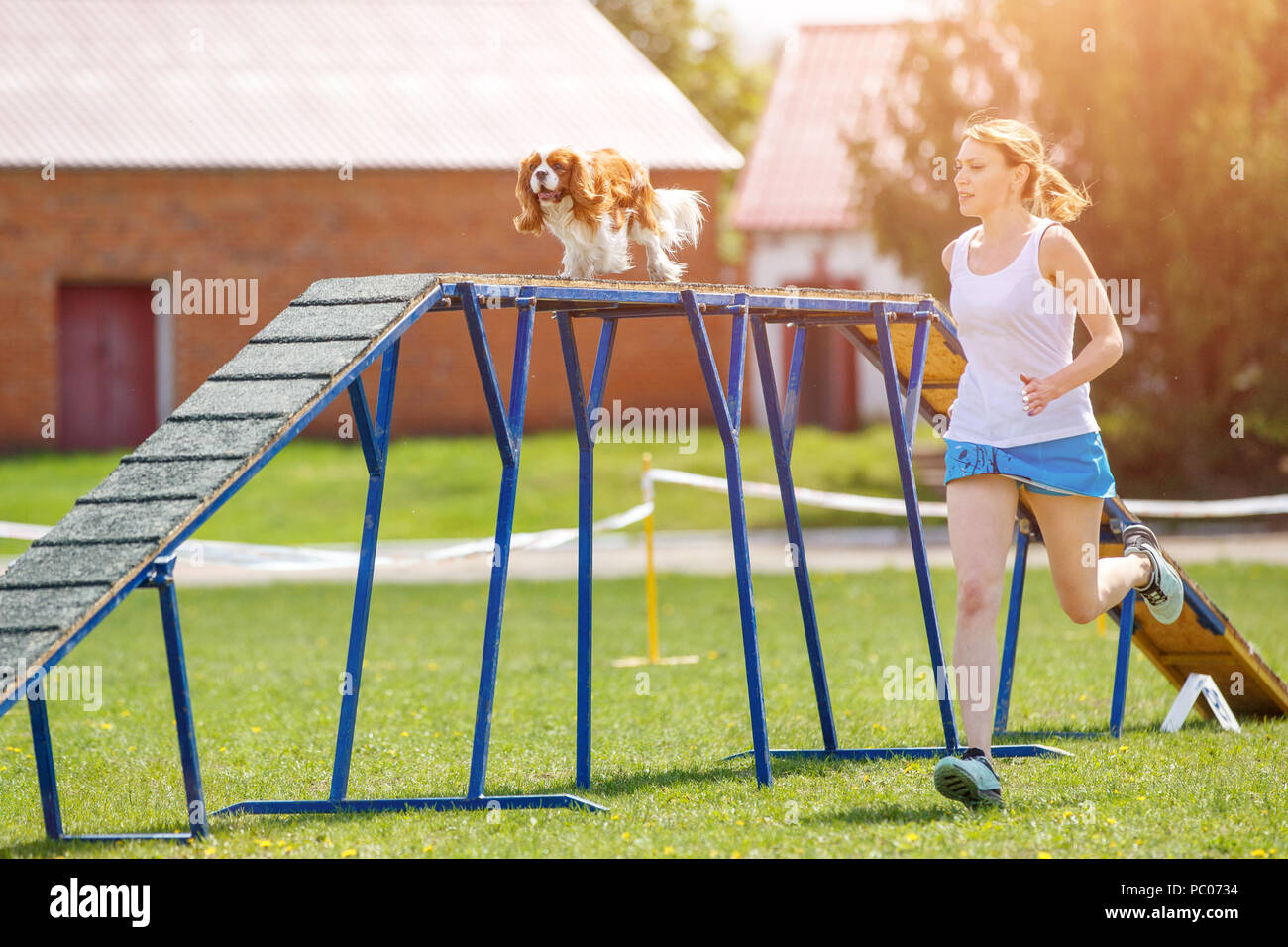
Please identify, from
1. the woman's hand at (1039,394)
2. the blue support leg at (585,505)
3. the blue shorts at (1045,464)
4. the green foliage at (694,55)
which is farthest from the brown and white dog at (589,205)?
the green foliage at (694,55)

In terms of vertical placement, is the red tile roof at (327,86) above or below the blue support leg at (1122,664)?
above

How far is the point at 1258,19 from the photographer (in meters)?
21.0

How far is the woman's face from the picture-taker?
5.98 meters

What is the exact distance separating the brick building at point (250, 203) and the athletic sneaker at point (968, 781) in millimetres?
20227

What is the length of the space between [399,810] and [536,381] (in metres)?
23.2

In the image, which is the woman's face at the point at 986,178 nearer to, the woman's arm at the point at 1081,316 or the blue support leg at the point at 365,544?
the woman's arm at the point at 1081,316

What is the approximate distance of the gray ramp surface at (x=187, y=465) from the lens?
488cm

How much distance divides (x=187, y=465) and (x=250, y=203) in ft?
76.5

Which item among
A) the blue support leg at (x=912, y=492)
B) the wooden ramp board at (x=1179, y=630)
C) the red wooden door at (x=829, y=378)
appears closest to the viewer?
the blue support leg at (x=912, y=492)

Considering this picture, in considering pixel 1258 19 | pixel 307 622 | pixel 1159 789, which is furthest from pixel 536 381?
pixel 1159 789

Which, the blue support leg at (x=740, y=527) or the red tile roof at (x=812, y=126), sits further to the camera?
the red tile roof at (x=812, y=126)

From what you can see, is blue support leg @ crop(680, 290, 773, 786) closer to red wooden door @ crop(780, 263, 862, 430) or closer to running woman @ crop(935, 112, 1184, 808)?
running woman @ crop(935, 112, 1184, 808)

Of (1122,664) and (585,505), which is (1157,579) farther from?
(585,505)

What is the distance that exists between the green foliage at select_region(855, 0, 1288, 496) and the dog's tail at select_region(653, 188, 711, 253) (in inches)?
570
